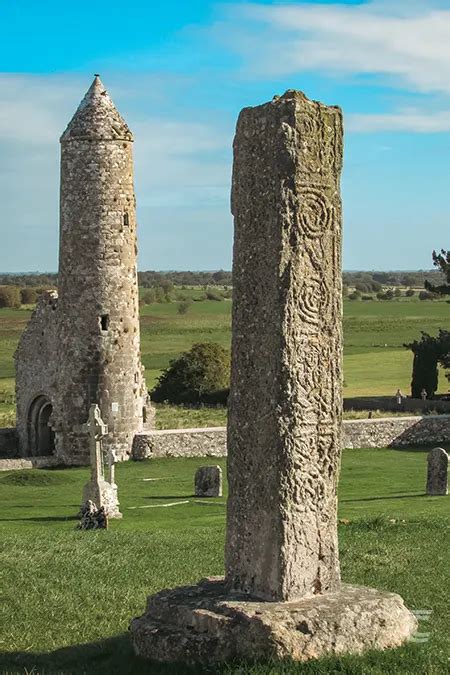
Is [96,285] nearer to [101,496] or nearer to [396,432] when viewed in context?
[396,432]

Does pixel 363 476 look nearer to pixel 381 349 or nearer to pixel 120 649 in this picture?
pixel 120 649

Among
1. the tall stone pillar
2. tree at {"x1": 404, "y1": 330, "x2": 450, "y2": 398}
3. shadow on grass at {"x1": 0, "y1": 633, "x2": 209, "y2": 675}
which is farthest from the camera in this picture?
tree at {"x1": 404, "y1": 330, "x2": 450, "y2": 398}

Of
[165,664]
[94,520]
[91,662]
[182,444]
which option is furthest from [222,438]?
[165,664]

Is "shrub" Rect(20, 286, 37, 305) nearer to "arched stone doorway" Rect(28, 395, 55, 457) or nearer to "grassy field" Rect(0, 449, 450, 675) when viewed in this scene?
"arched stone doorway" Rect(28, 395, 55, 457)

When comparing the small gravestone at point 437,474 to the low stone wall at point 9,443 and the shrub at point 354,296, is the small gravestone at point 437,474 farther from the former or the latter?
the shrub at point 354,296

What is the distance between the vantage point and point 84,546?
51.0 ft

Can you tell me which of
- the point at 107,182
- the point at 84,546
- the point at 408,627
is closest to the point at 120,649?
the point at 408,627

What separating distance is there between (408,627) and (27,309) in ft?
338

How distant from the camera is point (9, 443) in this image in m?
39.0

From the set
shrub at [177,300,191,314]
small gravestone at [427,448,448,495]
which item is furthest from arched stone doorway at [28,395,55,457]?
shrub at [177,300,191,314]

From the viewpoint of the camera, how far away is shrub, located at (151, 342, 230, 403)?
176 ft

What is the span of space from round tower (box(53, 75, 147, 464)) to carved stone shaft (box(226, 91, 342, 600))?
25499mm

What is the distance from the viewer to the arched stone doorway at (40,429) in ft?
126

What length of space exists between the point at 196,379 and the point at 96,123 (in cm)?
2003
